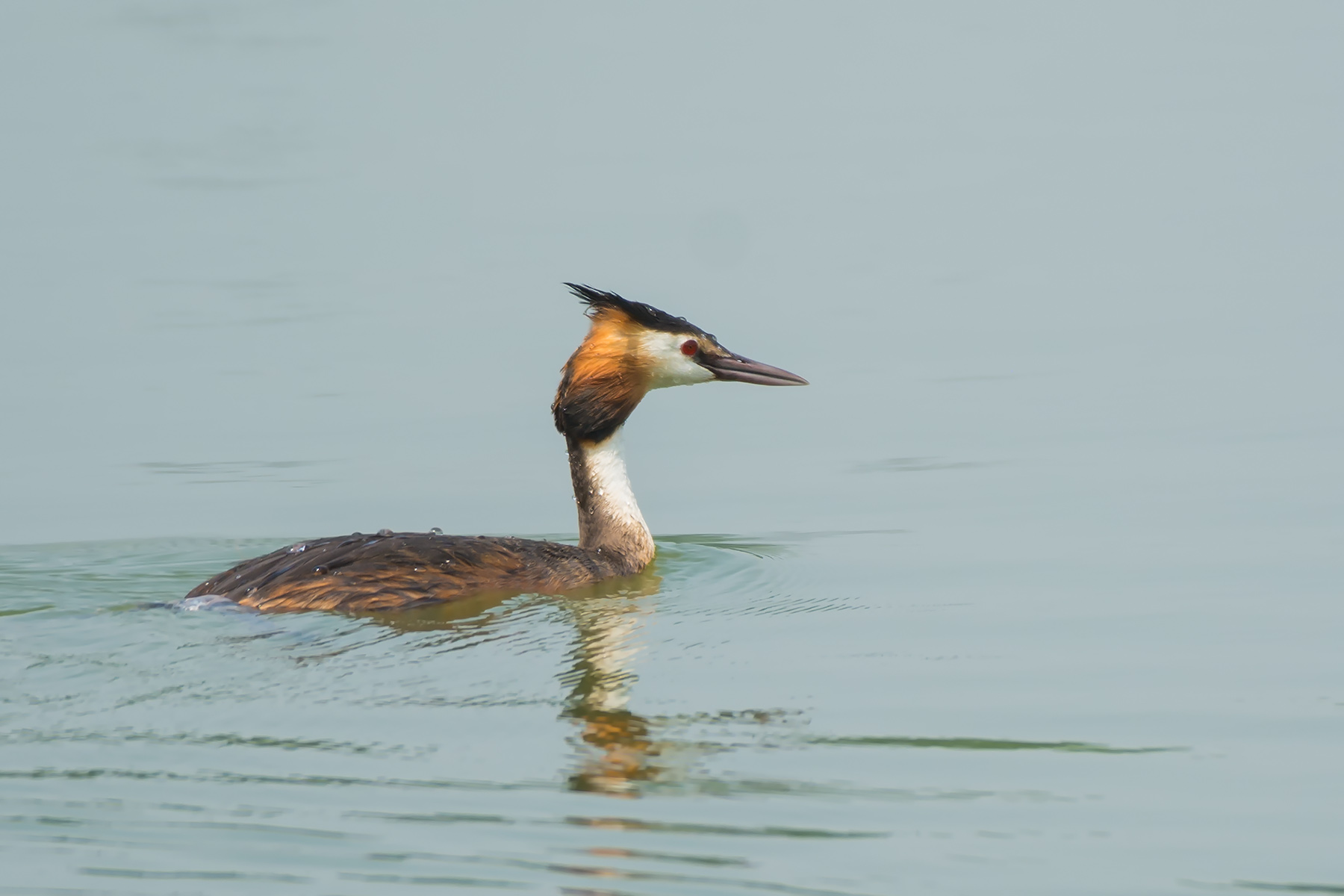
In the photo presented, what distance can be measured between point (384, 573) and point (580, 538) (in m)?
1.59

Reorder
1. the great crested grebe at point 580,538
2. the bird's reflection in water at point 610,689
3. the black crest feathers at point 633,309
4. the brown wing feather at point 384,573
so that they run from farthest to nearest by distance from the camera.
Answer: the black crest feathers at point 633,309
the great crested grebe at point 580,538
the brown wing feather at point 384,573
the bird's reflection in water at point 610,689

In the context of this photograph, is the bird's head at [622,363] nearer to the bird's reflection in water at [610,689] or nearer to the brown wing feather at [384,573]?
the bird's reflection in water at [610,689]

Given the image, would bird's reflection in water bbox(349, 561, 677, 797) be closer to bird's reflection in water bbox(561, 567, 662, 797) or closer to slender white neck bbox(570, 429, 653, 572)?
bird's reflection in water bbox(561, 567, 662, 797)

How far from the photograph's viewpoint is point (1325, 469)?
33.7 ft

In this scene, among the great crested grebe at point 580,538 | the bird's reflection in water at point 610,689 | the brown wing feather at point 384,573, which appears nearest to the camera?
the bird's reflection in water at point 610,689

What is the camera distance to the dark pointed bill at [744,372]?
9344 mm

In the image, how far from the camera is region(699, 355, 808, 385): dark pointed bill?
934 centimetres

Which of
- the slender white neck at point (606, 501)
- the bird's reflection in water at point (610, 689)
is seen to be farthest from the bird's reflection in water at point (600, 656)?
the slender white neck at point (606, 501)

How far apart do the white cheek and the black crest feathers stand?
0.14 feet

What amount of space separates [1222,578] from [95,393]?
7821mm

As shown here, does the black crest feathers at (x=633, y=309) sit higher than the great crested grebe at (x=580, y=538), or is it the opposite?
the black crest feathers at (x=633, y=309)

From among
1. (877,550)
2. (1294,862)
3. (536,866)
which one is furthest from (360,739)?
(877,550)

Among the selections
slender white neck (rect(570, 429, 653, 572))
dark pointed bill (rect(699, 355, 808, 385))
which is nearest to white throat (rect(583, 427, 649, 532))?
slender white neck (rect(570, 429, 653, 572))

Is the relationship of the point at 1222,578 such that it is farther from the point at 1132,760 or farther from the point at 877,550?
the point at 1132,760
